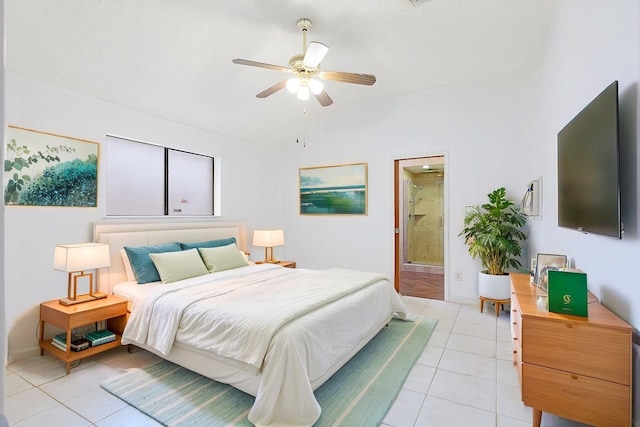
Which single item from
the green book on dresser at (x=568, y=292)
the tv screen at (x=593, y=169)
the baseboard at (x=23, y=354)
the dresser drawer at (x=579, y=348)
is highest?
the tv screen at (x=593, y=169)

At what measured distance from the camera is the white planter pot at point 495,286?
11.5 feet

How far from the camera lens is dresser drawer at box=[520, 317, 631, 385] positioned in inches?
53.4

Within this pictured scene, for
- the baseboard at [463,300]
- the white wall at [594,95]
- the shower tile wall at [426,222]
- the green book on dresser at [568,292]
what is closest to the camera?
the white wall at [594,95]

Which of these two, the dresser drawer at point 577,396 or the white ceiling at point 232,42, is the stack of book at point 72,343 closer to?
the white ceiling at point 232,42

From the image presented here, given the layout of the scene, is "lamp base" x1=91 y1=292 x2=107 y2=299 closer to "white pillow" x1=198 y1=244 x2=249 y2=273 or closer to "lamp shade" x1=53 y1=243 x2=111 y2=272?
"lamp shade" x1=53 y1=243 x2=111 y2=272

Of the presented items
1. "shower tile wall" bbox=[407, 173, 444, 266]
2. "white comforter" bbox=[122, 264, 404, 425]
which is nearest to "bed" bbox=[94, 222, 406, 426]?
"white comforter" bbox=[122, 264, 404, 425]

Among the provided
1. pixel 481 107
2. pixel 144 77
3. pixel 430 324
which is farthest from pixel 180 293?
pixel 481 107

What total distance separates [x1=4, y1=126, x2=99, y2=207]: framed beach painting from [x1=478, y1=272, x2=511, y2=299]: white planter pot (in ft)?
14.4

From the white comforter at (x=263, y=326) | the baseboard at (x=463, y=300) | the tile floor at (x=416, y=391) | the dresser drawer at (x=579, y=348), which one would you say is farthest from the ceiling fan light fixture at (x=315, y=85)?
the baseboard at (x=463, y=300)

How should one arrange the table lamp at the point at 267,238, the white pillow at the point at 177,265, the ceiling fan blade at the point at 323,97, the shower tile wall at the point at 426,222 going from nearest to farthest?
the ceiling fan blade at the point at 323,97 → the white pillow at the point at 177,265 → the table lamp at the point at 267,238 → the shower tile wall at the point at 426,222

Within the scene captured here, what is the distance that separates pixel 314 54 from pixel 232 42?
112cm

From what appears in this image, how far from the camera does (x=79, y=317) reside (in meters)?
2.39

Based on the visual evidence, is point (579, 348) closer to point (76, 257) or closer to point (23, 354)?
point (76, 257)

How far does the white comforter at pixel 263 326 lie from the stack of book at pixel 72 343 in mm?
292
